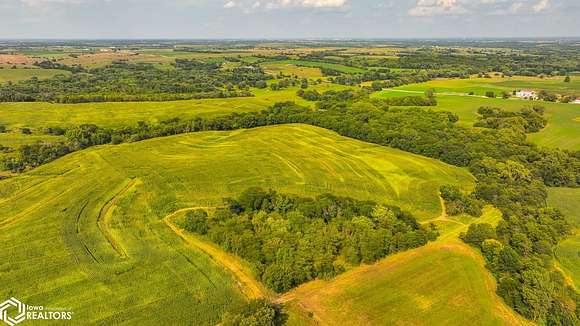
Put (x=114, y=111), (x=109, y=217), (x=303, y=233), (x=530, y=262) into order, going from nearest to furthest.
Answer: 1. (x=530, y=262)
2. (x=303, y=233)
3. (x=109, y=217)
4. (x=114, y=111)

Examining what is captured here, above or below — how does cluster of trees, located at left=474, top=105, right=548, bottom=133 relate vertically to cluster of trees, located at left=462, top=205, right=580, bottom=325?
above

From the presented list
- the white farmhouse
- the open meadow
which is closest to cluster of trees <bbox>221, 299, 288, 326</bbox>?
the open meadow

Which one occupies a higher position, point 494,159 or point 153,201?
point 494,159

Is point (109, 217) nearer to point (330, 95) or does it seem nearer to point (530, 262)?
point (530, 262)

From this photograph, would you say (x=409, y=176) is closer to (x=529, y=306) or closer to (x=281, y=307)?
(x=529, y=306)

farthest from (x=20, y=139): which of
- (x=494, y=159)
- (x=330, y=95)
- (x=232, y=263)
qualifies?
(x=494, y=159)

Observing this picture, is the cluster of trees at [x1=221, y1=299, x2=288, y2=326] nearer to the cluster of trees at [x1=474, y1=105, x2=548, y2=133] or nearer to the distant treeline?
the distant treeline

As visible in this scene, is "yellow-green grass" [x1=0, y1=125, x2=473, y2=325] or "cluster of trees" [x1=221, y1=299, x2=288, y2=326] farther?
"yellow-green grass" [x1=0, y1=125, x2=473, y2=325]
